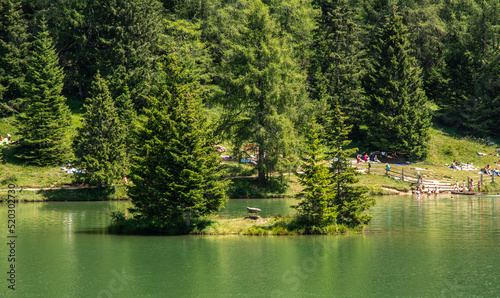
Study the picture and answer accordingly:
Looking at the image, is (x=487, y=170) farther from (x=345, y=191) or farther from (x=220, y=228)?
(x=220, y=228)

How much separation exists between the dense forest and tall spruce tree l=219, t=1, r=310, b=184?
0.14 meters

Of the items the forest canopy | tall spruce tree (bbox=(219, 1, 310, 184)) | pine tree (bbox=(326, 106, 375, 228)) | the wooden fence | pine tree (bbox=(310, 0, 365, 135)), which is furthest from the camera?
pine tree (bbox=(310, 0, 365, 135))

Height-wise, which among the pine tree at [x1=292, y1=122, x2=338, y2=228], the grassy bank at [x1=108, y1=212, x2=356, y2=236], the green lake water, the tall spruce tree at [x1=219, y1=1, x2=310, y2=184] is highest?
the tall spruce tree at [x1=219, y1=1, x2=310, y2=184]

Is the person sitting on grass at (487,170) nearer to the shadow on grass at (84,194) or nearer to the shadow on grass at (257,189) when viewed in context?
the shadow on grass at (257,189)

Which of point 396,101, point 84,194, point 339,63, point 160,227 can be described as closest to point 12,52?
point 84,194

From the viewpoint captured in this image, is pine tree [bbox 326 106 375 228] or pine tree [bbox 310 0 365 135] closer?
pine tree [bbox 326 106 375 228]

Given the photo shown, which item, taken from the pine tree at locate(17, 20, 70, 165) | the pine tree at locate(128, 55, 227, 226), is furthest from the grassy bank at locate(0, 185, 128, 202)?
the pine tree at locate(128, 55, 227, 226)

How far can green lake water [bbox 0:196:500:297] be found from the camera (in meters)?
25.2

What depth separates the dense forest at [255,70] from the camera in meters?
57.2

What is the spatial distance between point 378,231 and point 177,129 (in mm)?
15750

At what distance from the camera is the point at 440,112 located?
86.7 m

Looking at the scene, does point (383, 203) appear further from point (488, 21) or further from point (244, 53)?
point (488, 21)

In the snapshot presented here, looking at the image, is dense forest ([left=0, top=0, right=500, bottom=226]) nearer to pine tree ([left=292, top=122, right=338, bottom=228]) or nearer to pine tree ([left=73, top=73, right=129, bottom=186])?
pine tree ([left=73, top=73, right=129, bottom=186])

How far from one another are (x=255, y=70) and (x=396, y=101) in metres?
26.4
